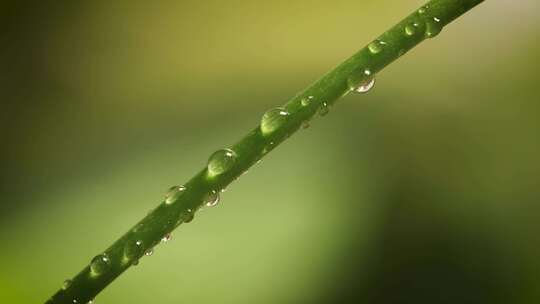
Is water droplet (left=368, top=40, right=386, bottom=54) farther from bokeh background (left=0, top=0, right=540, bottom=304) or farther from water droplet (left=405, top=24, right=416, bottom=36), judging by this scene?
bokeh background (left=0, top=0, right=540, bottom=304)

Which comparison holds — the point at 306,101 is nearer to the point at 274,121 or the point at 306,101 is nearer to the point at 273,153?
the point at 274,121

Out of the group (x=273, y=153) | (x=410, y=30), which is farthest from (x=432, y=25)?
(x=273, y=153)

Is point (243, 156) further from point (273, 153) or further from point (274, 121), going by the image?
point (273, 153)

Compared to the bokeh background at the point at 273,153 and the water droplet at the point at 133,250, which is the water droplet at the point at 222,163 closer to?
the water droplet at the point at 133,250

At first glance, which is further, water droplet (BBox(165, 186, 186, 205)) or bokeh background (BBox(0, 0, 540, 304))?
bokeh background (BBox(0, 0, 540, 304))

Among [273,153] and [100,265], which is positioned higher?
[273,153]

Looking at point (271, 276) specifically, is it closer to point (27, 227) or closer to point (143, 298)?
point (143, 298)

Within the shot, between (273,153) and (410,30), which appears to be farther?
(273,153)

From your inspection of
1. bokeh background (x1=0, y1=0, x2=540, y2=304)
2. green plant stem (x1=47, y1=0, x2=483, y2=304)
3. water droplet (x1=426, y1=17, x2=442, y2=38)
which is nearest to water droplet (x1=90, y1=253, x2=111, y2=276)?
green plant stem (x1=47, y1=0, x2=483, y2=304)

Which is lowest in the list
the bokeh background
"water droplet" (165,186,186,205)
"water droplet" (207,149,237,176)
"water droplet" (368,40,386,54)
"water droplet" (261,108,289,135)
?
"water droplet" (165,186,186,205)
